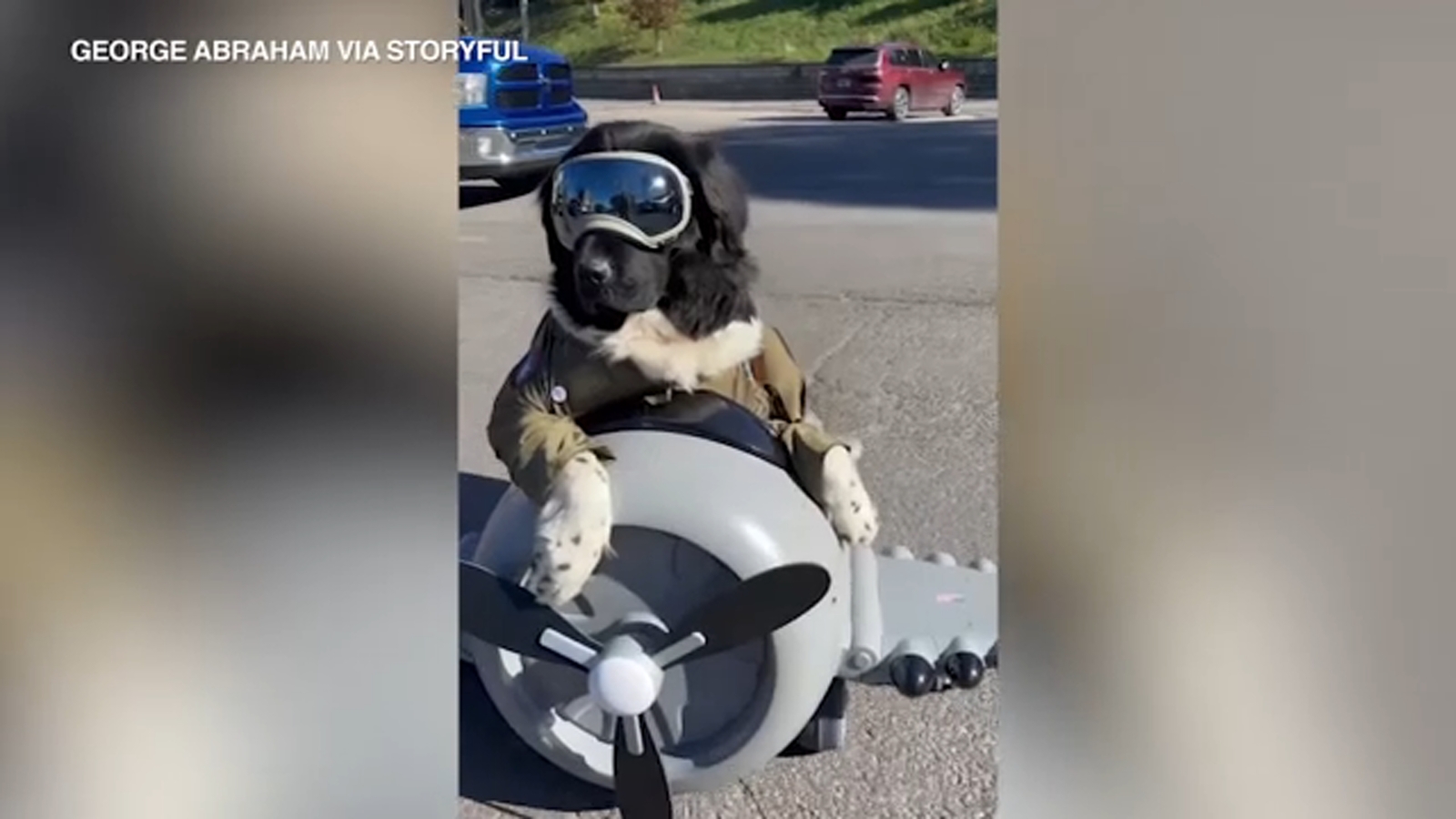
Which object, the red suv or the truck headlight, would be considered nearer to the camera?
the red suv

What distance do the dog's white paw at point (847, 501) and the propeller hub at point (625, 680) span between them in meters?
0.35

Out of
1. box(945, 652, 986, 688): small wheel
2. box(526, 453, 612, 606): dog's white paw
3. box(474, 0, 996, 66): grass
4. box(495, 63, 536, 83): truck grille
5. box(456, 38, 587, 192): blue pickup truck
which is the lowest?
box(945, 652, 986, 688): small wheel

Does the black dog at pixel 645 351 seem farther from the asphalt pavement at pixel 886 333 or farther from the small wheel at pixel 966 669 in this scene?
the small wheel at pixel 966 669

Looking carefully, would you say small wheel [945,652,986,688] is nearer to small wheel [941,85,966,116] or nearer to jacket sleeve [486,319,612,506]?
jacket sleeve [486,319,612,506]

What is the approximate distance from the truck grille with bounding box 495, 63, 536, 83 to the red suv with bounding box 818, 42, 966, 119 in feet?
1.49

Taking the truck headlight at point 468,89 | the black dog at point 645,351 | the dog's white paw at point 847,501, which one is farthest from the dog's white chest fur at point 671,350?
the truck headlight at point 468,89

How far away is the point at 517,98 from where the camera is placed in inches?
86.0

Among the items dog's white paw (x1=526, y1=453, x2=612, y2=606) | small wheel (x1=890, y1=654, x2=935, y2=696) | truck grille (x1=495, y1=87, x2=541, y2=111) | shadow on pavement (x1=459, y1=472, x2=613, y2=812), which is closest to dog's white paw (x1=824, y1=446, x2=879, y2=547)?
small wheel (x1=890, y1=654, x2=935, y2=696)

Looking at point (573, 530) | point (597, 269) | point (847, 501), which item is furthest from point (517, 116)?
point (847, 501)

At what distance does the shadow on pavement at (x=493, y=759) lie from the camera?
2189mm

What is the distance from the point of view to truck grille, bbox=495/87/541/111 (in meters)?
2.18

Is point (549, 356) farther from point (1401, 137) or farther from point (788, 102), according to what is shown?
point (1401, 137)

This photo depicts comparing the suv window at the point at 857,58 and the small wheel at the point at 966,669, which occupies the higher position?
the suv window at the point at 857,58

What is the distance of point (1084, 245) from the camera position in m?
2.19
